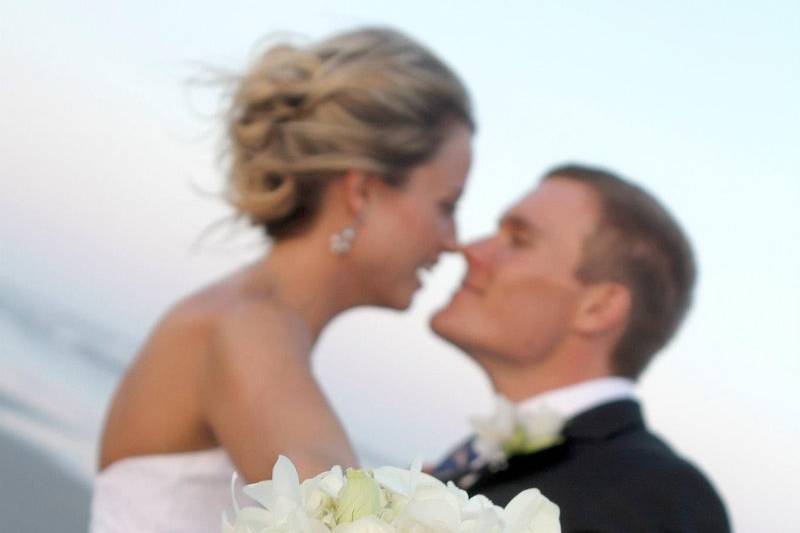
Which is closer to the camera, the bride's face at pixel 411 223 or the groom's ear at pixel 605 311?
the bride's face at pixel 411 223

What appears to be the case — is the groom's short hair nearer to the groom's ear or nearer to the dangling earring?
the groom's ear

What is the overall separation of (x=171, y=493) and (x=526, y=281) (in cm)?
102

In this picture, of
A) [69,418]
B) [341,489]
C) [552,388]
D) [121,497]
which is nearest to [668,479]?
[552,388]

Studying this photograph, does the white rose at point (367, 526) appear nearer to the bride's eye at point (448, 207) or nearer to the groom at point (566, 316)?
the groom at point (566, 316)

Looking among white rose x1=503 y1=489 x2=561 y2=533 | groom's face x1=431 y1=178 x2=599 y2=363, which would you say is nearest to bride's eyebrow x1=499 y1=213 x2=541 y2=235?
groom's face x1=431 y1=178 x2=599 y2=363

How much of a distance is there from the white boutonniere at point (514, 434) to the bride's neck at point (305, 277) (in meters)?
0.39

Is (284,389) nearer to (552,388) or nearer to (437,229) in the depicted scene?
(437,229)

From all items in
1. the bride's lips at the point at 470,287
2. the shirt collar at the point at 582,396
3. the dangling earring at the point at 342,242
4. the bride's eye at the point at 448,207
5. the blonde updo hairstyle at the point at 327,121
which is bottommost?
the shirt collar at the point at 582,396

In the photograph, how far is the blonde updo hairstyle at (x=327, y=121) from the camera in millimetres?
2217

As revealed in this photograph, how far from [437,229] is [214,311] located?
0.57m

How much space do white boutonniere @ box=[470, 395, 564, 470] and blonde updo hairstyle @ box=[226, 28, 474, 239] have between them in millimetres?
530

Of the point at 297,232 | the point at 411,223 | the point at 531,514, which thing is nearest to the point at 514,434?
the point at 411,223

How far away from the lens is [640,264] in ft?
8.78

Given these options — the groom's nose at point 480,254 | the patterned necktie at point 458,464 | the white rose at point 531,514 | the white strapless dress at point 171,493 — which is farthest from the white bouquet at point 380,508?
the groom's nose at point 480,254
